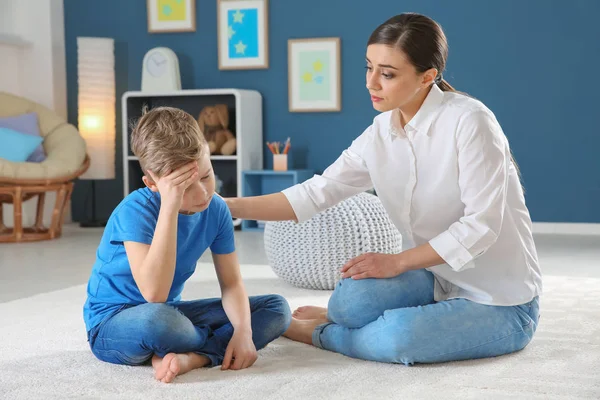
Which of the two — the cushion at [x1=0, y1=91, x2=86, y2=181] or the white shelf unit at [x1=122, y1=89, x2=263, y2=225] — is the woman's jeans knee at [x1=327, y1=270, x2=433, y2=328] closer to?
the cushion at [x1=0, y1=91, x2=86, y2=181]

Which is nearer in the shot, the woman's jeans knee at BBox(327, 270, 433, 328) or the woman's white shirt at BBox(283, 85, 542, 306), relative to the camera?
the woman's white shirt at BBox(283, 85, 542, 306)

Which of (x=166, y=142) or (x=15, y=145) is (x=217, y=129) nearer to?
(x=15, y=145)

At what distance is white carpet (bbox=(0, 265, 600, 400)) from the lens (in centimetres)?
150

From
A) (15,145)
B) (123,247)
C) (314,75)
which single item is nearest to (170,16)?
(314,75)

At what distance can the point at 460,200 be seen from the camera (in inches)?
67.9

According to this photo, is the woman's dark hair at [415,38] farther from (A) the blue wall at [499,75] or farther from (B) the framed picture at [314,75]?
(B) the framed picture at [314,75]

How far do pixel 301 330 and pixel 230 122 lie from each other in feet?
10.8

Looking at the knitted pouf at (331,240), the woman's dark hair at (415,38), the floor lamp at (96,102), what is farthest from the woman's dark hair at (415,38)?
the floor lamp at (96,102)

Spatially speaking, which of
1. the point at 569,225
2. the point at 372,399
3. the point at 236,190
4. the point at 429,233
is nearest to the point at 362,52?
the point at 236,190

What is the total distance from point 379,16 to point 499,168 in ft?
11.1

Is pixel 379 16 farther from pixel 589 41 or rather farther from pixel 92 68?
pixel 92 68

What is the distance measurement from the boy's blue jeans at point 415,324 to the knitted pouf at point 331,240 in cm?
73

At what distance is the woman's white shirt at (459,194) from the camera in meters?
1.63

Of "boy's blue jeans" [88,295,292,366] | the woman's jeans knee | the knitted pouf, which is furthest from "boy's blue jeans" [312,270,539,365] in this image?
the knitted pouf
